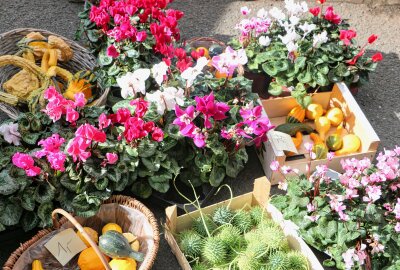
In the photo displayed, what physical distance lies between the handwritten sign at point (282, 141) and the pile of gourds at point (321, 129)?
0.15 metres

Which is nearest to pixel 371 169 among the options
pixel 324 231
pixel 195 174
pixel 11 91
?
pixel 324 231

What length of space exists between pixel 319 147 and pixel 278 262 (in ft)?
2.93

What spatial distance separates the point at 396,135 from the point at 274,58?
101cm

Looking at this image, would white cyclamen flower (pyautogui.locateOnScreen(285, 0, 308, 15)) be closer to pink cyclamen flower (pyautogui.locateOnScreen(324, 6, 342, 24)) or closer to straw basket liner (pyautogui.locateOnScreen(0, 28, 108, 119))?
pink cyclamen flower (pyautogui.locateOnScreen(324, 6, 342, 24))

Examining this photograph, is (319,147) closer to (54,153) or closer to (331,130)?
(331,130)

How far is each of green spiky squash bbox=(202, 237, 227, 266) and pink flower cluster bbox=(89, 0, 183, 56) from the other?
0.98 metres

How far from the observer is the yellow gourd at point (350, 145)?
2684 millimetres

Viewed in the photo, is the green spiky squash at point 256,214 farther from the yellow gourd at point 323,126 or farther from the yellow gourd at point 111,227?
the yellow gourd at point 323,126

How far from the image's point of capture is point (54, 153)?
1.89 metres

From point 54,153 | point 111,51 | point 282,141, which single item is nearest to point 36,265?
point 54,153

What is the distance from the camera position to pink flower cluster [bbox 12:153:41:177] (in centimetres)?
185

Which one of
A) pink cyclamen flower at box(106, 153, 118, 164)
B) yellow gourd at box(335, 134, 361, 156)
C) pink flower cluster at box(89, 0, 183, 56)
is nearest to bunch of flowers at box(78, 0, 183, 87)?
pink flower cluster at box(89, 0, 183, 56)

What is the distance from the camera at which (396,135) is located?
10.1 ft

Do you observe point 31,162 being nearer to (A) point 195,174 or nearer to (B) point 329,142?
(A) point 195,174
